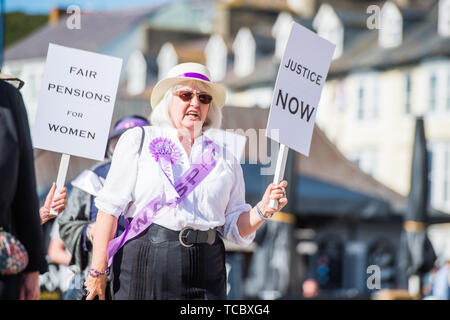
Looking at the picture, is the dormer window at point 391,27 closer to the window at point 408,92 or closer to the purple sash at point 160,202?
the window at point 408,92

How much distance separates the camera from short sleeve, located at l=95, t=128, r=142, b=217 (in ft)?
16.7

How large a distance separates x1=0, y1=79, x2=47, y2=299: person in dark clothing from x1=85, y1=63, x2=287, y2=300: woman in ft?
2.80

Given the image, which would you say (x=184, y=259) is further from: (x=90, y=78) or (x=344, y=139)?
(x=344, y=139)

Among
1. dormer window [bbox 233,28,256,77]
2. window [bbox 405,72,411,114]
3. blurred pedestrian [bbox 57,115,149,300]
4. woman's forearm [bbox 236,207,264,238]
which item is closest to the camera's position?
woman's forearm [bbox 236,207,264,238]

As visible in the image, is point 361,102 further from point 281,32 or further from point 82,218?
point 82,218

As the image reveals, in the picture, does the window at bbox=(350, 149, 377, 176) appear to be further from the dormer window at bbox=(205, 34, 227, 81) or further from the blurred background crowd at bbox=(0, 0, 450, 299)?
the dormer window at bbox=(205, 34, 227, 81)

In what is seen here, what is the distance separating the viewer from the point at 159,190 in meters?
5.09

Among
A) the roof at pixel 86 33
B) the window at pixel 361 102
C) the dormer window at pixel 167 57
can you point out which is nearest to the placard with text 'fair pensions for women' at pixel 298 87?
the window at pixel 361 102

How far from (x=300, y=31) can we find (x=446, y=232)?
2867 cm

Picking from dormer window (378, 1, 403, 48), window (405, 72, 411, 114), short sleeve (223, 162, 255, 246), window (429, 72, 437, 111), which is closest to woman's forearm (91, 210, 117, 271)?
short sleeve (223, 162, 255, 246)

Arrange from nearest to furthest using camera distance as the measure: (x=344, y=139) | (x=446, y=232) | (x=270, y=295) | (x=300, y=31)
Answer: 1. (x=300, y=31)
2. (x=270, y=295)
3. (x=446, y=232)
4. (x=344, y=139)

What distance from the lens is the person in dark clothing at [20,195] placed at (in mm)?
4047

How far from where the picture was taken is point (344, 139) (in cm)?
3922
